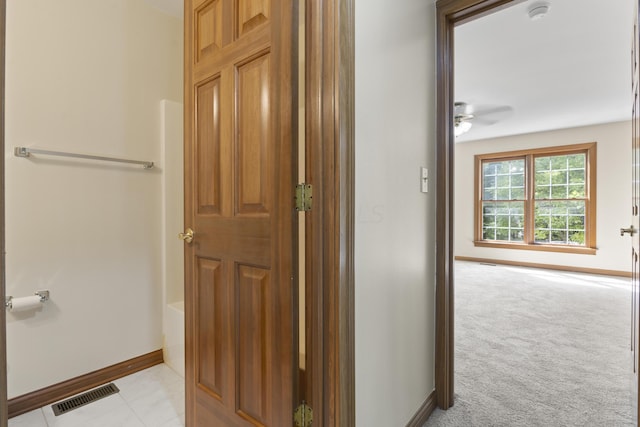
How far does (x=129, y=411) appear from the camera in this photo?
1.70 metres

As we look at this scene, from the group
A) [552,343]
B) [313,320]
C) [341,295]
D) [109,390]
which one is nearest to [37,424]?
[109,390]

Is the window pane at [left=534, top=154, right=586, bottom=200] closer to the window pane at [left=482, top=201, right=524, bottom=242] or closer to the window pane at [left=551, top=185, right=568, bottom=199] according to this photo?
the window pane at [left=551, top=185, right=568, bottom=199]

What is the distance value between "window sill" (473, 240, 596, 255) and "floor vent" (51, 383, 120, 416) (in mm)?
6461

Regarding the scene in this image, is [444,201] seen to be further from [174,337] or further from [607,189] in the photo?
[607,189]

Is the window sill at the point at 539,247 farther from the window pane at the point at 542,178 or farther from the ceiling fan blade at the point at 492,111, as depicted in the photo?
the ceiling fan blade at the point at 492,111

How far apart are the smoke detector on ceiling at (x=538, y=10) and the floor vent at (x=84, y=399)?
12.3 ft

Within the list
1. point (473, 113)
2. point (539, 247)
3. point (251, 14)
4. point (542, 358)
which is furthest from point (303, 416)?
point (539, 247)

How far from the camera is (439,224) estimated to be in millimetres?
1697

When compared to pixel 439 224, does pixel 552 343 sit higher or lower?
lower

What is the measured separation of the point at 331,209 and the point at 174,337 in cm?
174

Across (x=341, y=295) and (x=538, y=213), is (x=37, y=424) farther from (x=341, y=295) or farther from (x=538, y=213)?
(x=538, y=213)

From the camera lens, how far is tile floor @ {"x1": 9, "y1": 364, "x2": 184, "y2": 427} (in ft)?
5.26

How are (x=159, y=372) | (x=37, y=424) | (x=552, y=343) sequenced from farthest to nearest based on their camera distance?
(x=552, y=343) < (x=159, y=372) < (x=37, y=424)

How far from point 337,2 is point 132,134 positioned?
176 centimetres
